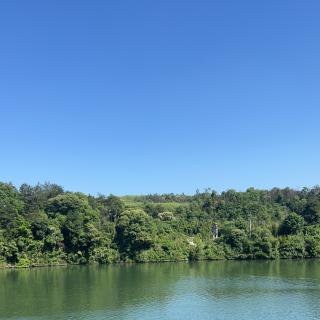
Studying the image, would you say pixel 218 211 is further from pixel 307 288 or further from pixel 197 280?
pixel 307 288

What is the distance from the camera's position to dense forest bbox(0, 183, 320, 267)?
66.1 metres

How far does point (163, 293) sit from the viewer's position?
38.8 m

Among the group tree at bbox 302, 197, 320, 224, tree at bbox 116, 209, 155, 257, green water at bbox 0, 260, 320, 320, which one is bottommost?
green water at bbox 0, 260, 320, 320

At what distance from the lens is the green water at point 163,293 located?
31.0 meters

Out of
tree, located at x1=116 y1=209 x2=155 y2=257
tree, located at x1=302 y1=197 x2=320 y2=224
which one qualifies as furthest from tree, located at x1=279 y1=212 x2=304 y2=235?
tree, located at x1=116 y1=209 x2=155 y2=257

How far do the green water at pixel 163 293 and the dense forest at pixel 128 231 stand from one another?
8.04 m

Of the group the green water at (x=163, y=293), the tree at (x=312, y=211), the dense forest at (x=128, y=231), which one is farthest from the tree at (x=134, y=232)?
the tree at (x=312, y=211)

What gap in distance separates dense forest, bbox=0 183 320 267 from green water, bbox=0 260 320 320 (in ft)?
26.4

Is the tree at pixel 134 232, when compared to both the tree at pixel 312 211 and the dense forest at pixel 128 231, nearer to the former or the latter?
the dense forest at pixel 128 231

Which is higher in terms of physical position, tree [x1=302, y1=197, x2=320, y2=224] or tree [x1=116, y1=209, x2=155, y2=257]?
tree [x1=302, y1=197, x2=320, y2=224]

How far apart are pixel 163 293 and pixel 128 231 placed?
32.1 m

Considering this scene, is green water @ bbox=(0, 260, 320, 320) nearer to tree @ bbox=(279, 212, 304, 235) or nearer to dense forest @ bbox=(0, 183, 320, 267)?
dense forest @ bbox=(0, 183, 320, 267)

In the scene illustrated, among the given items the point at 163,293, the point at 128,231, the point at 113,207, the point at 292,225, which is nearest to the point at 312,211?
the point at 292,225

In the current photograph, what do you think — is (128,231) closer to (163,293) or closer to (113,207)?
(113,207)
